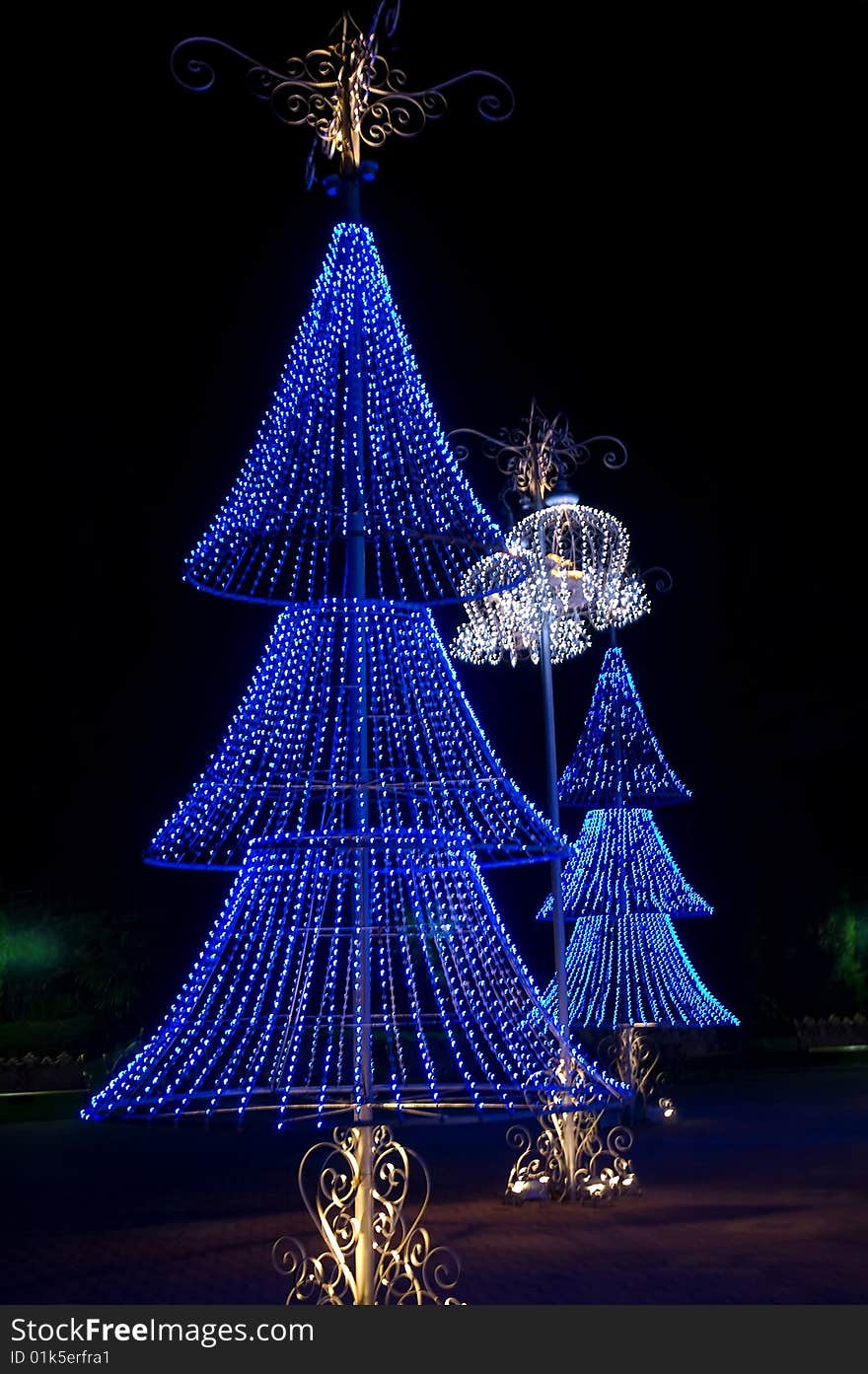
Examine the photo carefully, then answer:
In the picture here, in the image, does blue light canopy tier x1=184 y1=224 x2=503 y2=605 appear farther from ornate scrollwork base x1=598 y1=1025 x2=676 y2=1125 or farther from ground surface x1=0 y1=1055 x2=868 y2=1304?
ornate scrollwork base x1=598 y1=1025 x2=676 y2=1125

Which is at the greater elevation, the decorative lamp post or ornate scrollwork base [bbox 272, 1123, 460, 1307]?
the decorative lamp post

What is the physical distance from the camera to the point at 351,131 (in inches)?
282

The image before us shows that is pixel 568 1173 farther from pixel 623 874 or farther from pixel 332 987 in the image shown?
pixel 623 874

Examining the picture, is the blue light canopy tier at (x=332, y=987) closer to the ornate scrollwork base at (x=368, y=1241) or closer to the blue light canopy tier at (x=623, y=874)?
the ornate scrollwork base at (x=368, y=1241)

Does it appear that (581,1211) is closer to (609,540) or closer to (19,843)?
(609,540)

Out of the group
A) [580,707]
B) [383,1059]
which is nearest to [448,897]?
[383,1059]

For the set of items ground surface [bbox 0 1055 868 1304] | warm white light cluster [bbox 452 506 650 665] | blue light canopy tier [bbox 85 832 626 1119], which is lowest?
ground surface [bbox 0 1055 868 1304]

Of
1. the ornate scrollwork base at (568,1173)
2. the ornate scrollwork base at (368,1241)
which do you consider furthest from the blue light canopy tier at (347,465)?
the ornate scrollwork base at (568,1173)

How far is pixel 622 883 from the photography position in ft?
52.8

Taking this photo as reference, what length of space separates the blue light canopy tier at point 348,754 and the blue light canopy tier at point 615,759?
937 cm

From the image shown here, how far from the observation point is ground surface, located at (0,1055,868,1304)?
7.86 metres

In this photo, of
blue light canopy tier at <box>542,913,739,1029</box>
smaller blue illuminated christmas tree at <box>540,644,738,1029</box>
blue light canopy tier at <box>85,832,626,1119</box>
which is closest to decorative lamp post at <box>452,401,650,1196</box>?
blue light canopy tier at <box>542,913,739,1029</box>

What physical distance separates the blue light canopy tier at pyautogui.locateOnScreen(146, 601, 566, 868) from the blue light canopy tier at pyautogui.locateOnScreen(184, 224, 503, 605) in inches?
9.9

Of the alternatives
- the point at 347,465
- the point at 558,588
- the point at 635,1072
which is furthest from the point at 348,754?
the point at 635,1072
